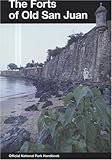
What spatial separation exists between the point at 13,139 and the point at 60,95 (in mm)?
431

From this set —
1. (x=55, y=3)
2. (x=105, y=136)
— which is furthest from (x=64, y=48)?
(x=105, y=136)

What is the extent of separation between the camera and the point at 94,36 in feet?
5.35

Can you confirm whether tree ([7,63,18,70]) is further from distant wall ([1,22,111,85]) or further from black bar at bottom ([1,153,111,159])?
black bar at bottom ([1,153,111,159])

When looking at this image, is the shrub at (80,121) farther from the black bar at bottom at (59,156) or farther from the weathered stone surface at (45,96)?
the weathered stone surface at (45,96)

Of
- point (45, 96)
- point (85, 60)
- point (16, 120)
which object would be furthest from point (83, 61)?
point (16, 120)

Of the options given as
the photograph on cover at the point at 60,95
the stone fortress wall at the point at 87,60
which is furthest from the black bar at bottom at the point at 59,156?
the stone fortress wall at the point at 87,60

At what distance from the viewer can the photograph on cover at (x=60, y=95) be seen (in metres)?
1.05

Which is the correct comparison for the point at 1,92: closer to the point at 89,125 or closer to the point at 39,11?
the point at 39,11

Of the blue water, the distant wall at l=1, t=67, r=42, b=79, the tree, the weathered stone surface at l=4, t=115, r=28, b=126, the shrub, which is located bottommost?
the weathered stone surface at l=4, t=115, r=28, b=126

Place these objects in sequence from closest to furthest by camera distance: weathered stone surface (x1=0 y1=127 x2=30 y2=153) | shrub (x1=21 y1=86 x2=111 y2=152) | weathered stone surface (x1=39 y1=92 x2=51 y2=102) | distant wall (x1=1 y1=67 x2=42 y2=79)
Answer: shrub (x1=21 y1=86 x2=111 y2=152) → weathered stone surface (x1=0 y1=127 x2=30 y2=153) → weathered stone surface (x1=39 y1=92 x2=51 y2=102) → distant wall (x1=1 y1=67 x2=42 y2=79)

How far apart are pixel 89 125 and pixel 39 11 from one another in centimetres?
81

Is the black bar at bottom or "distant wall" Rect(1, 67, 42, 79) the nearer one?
the black bar at bottom

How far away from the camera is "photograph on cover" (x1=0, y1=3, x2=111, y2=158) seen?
105cm

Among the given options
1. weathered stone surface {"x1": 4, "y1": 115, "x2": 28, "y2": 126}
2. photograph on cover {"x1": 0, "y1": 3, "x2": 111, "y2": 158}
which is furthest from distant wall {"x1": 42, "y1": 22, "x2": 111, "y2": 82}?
weathered stone surface {"x1": 4, "y1": 115, "x2": 28, "y2": 126}
